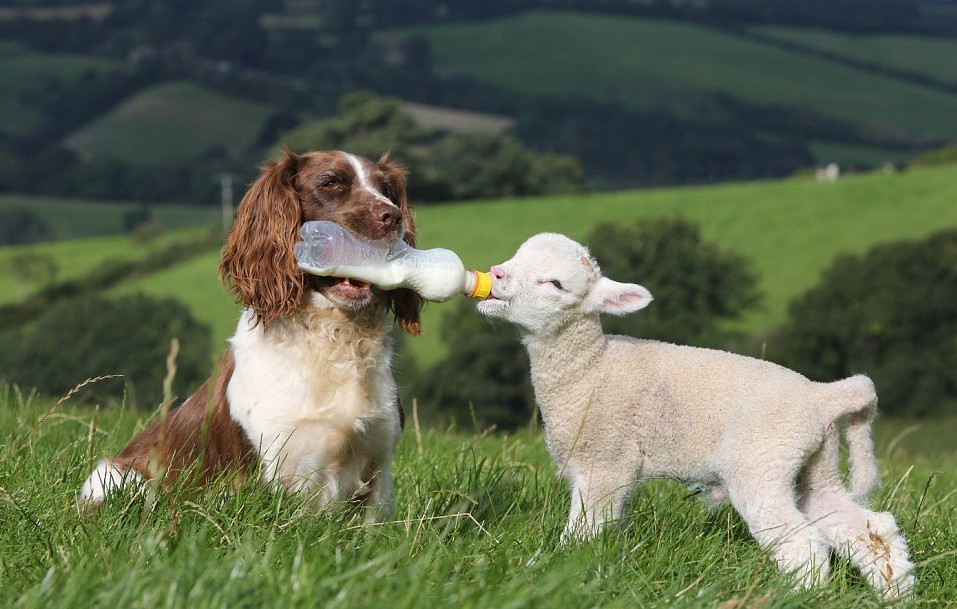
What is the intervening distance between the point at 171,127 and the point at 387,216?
472 feet

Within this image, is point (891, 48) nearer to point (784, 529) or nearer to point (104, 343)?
point (104, 343)

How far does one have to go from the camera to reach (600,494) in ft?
14.8

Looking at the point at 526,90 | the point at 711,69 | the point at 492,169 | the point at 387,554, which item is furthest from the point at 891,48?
the point at 387,554

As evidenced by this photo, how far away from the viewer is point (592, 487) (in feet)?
14.9

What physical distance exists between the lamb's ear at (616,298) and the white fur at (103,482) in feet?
6.35

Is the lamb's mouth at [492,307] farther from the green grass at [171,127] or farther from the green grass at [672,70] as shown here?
the green grass at [672,70]

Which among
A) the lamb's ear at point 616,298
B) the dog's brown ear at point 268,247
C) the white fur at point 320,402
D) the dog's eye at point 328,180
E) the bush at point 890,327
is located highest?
the dog's eye at point 328,180

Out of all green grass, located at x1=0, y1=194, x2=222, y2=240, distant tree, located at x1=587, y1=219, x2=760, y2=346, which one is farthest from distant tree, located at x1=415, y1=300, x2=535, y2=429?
green grass, located at x1=0, y1=194, x2=222, y2=240

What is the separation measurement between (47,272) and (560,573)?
100m

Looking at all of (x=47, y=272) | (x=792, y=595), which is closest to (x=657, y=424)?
(x=792, y=595)

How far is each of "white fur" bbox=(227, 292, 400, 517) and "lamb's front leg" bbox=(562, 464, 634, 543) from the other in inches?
34.2

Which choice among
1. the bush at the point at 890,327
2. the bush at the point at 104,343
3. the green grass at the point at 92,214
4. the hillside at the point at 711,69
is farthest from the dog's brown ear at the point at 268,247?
the hillside at the point at 711,69

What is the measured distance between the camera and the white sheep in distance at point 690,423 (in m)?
4.10

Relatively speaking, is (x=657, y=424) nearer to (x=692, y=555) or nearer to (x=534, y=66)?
(x=692, y=555)
